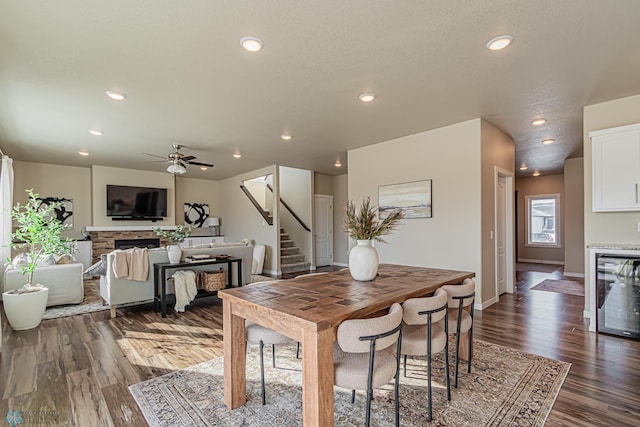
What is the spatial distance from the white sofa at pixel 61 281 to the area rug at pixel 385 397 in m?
3.30

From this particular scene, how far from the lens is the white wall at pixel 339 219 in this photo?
888 centimetres

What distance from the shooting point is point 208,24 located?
2215 mm

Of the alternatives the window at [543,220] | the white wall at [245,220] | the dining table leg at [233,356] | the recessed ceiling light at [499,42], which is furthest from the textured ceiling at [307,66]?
the window at [543,220]

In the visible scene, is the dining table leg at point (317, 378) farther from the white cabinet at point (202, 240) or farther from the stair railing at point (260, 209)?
the white cabinet at point (202, 240)

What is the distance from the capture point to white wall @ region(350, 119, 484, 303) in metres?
4.33

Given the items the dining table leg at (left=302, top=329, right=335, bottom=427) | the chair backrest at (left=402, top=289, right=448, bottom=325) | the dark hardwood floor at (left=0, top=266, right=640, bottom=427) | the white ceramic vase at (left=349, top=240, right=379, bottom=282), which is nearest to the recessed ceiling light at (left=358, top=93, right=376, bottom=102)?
the white ceramic vase at (left=349, top=240, right=379, bottom=282)

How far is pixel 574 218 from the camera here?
700cm

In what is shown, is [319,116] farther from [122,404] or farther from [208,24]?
[122,404]

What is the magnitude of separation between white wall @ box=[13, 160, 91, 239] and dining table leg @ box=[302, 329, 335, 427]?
8592mm

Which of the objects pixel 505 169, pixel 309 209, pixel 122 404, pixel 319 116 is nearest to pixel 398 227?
pixel 505 169

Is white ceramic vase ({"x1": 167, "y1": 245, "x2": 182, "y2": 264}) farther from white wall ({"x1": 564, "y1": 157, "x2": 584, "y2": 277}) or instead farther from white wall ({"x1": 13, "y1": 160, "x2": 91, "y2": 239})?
white wall ({"x1": 564, "y1": 157, "x2": 584, "y2": 277})

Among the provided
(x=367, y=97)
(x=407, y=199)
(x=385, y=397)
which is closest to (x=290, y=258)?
(x=407, y=199)

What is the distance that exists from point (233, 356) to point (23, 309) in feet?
10.7

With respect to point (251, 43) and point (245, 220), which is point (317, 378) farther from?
point (245, 220)
